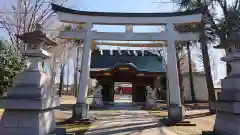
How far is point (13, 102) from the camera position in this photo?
5785mm

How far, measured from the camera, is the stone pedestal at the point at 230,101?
18.3 feet

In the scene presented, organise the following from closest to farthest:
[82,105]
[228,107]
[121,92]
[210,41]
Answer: [228,107] → [82,105] → [210,41] → [121,92]

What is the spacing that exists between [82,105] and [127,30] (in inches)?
174

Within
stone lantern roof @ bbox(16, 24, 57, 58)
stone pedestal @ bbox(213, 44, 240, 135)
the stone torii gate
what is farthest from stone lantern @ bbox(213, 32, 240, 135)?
stone lantern roof @ bbox(16, 24, 57, 58)

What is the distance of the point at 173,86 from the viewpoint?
1050 cm

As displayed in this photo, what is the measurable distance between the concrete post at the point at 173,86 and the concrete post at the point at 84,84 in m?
4.06

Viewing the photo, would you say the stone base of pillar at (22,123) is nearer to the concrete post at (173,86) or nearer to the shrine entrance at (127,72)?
the concrete post at (173,86)

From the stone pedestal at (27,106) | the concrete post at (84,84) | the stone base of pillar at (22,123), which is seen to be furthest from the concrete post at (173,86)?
the stone base of pillar at (22,123)

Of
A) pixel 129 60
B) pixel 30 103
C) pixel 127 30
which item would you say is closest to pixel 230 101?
pixel 30 103

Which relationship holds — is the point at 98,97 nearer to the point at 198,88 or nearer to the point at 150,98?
the point at 150,98

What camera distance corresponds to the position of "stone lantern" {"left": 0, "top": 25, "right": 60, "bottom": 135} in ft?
18.9

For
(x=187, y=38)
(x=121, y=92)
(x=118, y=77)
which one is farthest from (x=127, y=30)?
(x=121, y=92)

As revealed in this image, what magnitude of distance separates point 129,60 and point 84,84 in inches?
487

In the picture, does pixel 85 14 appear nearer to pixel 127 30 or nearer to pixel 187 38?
pixel 127 30
